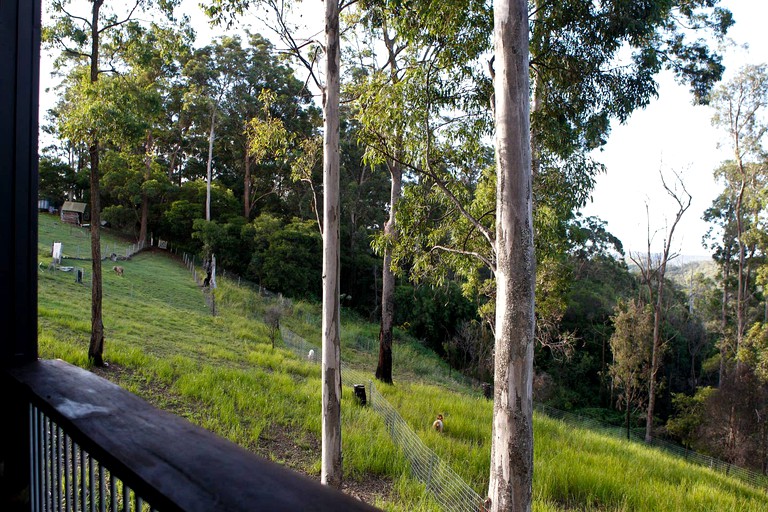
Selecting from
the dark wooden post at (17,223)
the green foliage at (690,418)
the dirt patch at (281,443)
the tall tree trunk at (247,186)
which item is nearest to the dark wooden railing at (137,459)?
the dark wooden post at (17,223)

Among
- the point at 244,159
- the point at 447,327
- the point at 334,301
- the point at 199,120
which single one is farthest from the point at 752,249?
the point at 199,120

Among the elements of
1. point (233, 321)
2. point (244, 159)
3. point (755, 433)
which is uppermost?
point (244, 159)

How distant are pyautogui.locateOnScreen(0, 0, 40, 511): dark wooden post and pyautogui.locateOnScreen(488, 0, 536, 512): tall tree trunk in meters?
4.08

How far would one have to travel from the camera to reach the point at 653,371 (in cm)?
1919

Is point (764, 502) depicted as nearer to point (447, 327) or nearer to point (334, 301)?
point (334, 301)

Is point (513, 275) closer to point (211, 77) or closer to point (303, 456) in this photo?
point (303, 456)

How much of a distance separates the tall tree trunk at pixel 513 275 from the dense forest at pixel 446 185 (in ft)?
5.05

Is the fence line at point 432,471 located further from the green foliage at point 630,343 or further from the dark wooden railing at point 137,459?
the green foliage at point 630,343

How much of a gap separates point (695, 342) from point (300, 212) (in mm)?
24449

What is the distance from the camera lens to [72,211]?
100 feet

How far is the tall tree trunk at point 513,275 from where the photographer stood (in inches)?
193

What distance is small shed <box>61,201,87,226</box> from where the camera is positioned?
3028cm

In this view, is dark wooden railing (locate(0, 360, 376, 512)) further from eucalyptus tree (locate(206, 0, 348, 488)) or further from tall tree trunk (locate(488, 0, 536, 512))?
eucalyptus tree (locate(206, 0, 348, 488))

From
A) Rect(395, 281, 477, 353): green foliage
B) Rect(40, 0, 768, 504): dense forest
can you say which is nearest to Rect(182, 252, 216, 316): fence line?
Rect(40, 0, 768, 504): dense forest
